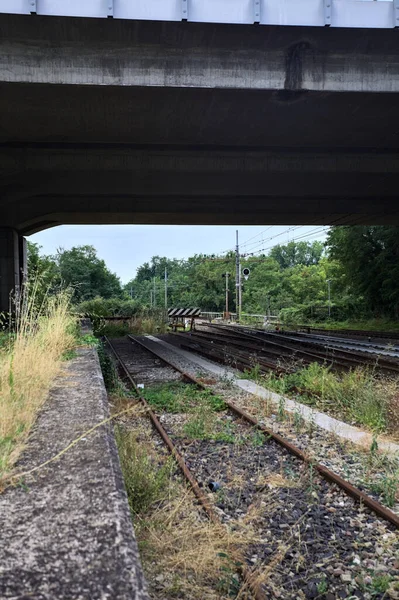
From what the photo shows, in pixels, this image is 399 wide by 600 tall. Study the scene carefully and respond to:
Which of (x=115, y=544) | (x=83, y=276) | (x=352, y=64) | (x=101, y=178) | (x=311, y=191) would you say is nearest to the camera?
(x=115, y=544)

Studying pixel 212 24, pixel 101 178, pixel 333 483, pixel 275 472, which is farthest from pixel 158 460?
pixel 101 178

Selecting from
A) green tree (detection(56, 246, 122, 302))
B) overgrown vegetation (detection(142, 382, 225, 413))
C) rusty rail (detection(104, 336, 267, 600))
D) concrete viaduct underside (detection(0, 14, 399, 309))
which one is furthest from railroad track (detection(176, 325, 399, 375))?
green tree (detection(56, 246, 122, 302))

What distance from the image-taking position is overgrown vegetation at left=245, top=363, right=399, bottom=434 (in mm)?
6730

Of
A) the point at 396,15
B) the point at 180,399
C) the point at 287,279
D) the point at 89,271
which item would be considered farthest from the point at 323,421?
the point at 89,271

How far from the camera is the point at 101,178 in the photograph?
15.7 m

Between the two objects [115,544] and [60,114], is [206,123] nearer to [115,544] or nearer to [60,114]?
[60,114]

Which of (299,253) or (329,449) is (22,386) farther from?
(299,253)

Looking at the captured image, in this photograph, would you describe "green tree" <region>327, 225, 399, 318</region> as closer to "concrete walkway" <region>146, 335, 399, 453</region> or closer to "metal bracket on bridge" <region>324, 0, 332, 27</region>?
"concrete walkway" <region>146, 335, 399, 453</region>

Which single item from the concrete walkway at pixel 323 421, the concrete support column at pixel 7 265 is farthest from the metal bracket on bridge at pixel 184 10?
the concrete support column at pixel 7 265

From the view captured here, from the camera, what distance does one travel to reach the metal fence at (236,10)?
8227mm

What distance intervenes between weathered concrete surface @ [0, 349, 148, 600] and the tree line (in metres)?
5.42

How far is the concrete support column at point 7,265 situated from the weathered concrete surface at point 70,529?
19.0 meters

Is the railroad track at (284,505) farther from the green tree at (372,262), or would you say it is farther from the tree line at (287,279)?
the green tree at (372,262)

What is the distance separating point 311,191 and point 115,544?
17153 mm
